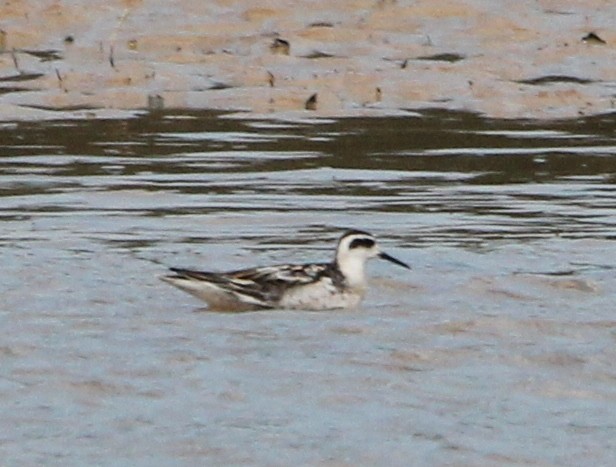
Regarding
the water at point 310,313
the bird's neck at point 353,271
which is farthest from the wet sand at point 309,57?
the bird's neck at point 353,271

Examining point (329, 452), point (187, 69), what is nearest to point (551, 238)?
point (329, 452)

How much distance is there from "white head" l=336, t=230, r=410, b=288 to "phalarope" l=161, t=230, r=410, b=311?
0.06m

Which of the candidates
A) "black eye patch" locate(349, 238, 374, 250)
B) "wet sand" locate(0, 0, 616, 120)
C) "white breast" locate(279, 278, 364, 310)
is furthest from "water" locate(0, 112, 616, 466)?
"wet sand" locate(0, 0, 616, 120)

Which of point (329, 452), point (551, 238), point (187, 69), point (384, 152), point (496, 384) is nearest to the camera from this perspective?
point (329, 452)

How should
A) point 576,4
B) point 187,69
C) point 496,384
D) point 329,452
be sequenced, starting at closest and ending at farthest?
point 329,452 < point 496,384 < point 187,69 < point 576,4

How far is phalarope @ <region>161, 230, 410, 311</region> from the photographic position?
1309 centimetres

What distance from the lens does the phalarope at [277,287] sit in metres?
13.1

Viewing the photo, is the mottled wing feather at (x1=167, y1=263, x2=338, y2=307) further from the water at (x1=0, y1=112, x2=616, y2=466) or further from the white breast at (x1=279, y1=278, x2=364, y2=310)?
the water at (x1=0, y1=112, x2=616, y2=466)

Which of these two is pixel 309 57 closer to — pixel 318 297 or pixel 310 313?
pixel 318 297

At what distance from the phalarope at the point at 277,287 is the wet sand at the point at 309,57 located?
25.6 feet

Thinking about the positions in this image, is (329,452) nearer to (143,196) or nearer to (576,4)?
(143,196)

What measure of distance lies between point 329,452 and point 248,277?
142 inches

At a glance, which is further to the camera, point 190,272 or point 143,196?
point 143,196

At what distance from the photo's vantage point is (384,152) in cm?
1917
